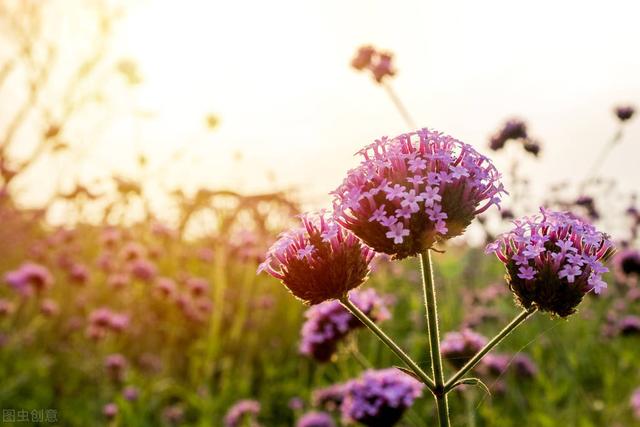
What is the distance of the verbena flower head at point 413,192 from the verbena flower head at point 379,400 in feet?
4.25

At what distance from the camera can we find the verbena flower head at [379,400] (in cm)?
280

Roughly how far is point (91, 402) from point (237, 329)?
1.48m

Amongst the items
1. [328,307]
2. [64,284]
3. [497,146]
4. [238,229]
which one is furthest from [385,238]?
[64,284]

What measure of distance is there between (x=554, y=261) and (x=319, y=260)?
0.62 metres

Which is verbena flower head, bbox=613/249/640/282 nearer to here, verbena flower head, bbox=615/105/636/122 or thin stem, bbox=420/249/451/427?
verbena flower head, bbox=615/105/636/122

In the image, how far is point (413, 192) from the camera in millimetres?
1576

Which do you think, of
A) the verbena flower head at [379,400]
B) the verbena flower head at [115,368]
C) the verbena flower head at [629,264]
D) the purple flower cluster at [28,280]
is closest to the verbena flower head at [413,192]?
the verbena flower head at [379,400]

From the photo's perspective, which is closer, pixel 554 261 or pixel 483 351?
pixel 483 351

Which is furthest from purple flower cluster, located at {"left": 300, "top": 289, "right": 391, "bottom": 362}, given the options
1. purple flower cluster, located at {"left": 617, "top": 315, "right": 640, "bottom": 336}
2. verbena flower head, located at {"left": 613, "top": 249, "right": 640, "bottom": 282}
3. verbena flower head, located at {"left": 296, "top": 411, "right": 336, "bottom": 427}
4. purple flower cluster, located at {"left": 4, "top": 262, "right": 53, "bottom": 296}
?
purple flower cluster, located at {"left": 4, "top": 262, "right": 53, "bottom": 296}

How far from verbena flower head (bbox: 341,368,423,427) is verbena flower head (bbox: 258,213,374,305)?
1.17m

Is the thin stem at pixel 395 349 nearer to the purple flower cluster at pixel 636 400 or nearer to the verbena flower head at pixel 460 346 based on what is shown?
the verbena flower head at pixel 460 346

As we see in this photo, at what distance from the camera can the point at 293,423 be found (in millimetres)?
6031

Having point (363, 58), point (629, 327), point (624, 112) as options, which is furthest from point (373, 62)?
point (629, 327)

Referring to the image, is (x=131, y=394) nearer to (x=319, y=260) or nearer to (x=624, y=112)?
(x=319, y=260)
